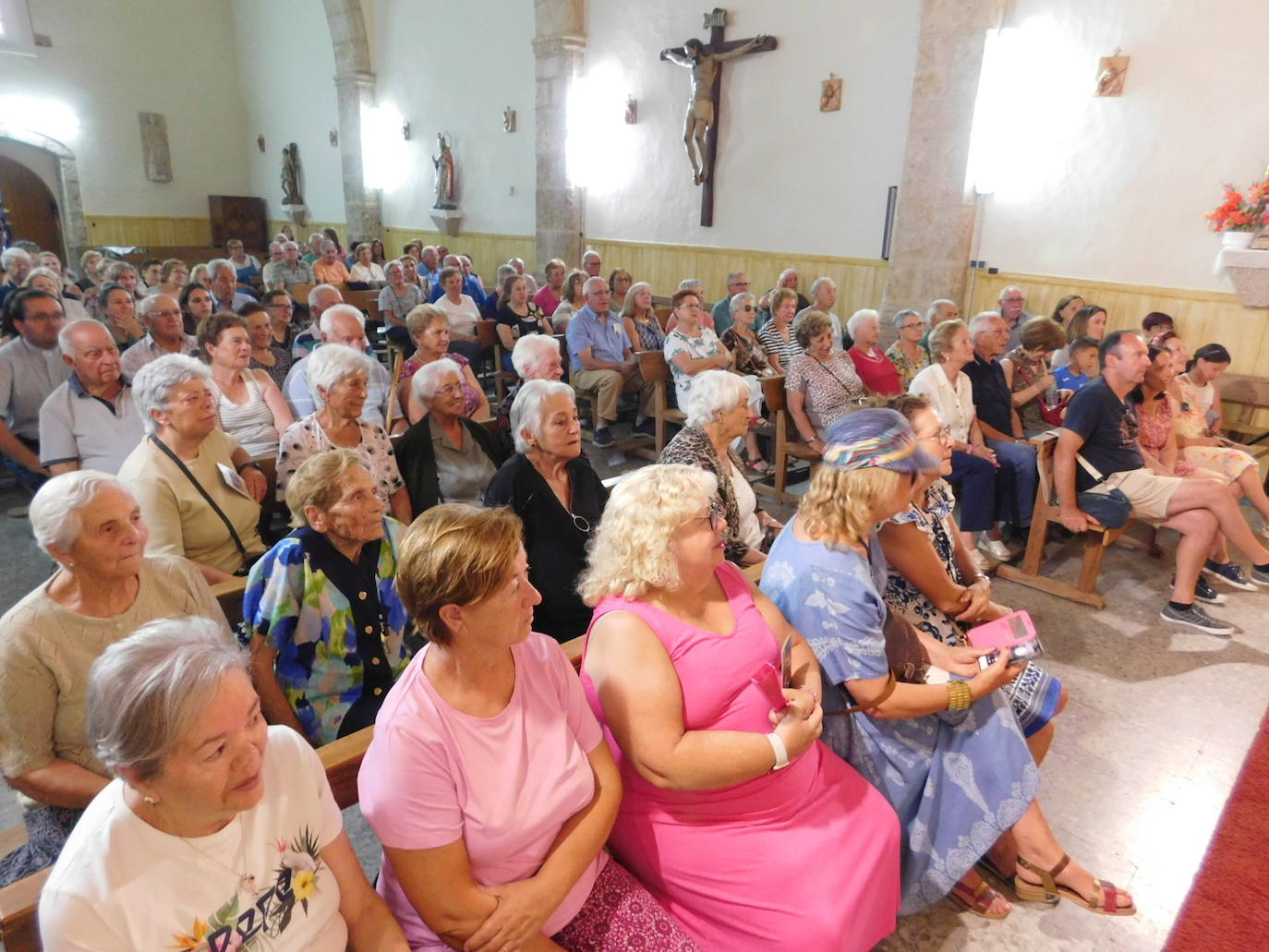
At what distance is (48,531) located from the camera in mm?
1516

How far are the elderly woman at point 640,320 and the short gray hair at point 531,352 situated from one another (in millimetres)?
2952

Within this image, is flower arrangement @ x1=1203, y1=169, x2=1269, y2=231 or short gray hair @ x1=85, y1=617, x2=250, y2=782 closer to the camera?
short gray hair @ x1=85, y1=617, x2=250, y2=782

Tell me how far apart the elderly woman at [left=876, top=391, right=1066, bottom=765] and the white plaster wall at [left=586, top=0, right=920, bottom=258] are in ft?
16.8

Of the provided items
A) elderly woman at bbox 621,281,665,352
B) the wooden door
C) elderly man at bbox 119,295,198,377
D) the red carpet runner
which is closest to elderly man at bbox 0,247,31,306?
elderly man at bbox 119,295,198,377

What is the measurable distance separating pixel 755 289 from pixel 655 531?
263 inches

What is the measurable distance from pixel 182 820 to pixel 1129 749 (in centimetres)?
271

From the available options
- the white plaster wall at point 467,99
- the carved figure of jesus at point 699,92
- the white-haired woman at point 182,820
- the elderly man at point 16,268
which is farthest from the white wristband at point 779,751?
the white plaster wall at point 467,99

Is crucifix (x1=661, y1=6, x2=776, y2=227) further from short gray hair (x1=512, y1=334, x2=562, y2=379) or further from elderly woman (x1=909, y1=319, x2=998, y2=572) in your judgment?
short gray hair (x1=512, y1=334, x2=562, y2=379)

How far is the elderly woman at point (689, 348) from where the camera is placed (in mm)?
5098

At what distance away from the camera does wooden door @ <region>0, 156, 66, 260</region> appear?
12750mm

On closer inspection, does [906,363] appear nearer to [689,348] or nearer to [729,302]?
[689,348]

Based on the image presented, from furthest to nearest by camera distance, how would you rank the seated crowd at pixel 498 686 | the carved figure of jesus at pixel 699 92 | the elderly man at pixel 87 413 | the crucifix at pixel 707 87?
1. the carved figure of jesus at pixel 699 92
2. the crucifix at pixel 707 87
3. the elderly man at pixel 87 413
4. the seated crowd at pixel 498 686

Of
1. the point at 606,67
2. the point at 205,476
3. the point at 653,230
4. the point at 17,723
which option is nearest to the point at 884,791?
the point at 17,723

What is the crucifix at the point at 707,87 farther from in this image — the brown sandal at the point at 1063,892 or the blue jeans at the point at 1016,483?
the brown sandal at the point at 1063,892
